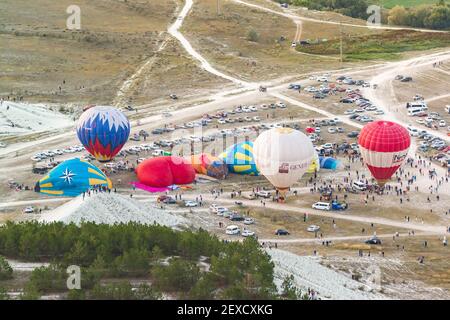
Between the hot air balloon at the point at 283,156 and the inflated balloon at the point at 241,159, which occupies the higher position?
the hot air balloon at the point at 283,156

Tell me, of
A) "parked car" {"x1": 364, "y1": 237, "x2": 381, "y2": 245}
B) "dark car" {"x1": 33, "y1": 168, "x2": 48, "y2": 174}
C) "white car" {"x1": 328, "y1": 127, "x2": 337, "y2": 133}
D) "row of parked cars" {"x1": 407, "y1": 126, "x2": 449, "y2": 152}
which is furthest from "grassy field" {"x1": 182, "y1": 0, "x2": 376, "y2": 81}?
"parked car" {"x1": 364, "y1": 237, "x2": 381, "y2": 245}

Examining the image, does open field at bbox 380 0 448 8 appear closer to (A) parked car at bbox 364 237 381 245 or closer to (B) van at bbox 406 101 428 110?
(B) van at bbox 406 101 428 110

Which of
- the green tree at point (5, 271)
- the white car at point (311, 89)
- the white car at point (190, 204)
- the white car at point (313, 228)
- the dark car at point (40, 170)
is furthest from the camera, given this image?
the white car at point (311, 89)

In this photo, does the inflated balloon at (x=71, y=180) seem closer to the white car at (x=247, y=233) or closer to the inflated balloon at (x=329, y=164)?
the white car at (x=247, y=233)

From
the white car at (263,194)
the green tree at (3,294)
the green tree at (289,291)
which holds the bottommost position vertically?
the white car at (263,194)

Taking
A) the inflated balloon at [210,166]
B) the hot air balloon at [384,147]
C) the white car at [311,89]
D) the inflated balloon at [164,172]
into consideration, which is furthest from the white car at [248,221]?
the white car at [311,89]

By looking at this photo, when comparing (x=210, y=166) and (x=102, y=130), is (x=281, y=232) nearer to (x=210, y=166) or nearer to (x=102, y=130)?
(x=210, y=166)
